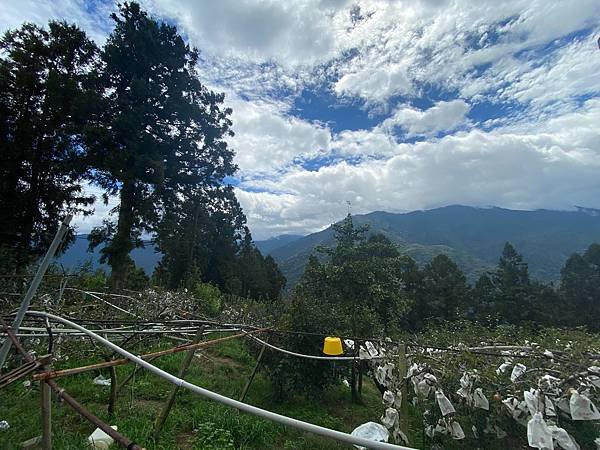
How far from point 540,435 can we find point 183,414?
391 centimetres

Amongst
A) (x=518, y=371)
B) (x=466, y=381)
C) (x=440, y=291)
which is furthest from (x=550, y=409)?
(x=440, y=291)

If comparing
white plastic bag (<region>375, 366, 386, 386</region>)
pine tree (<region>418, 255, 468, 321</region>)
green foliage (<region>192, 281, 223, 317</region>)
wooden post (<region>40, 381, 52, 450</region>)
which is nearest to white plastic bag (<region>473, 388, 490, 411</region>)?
white plastic bag (<region>375, 366, 386, 386</region>)

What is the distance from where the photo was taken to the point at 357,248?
1214 cm

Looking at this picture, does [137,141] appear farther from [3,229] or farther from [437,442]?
[437,442]

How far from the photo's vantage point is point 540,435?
7.30ft

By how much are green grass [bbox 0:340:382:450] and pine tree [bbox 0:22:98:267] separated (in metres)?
8.81

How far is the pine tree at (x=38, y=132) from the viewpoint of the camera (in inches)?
464

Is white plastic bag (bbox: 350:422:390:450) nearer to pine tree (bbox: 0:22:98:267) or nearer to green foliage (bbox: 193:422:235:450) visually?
green foliage (bbox: 193:422:235:450)

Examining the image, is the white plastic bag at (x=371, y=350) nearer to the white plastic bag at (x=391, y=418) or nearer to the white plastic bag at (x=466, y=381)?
the white plastic bag at (x=391, y=418)

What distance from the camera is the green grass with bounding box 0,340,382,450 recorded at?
11.6 feet

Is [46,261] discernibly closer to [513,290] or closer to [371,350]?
[371,350]

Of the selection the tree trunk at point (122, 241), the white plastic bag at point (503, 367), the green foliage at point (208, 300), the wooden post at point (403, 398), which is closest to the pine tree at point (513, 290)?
the green foliage at point (208, 300)

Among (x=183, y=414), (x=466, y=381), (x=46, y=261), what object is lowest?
(x=183, y=414)

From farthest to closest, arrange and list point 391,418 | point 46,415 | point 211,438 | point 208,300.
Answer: point 208,300 < point 211,438 < point 391,418 < point 46,415
